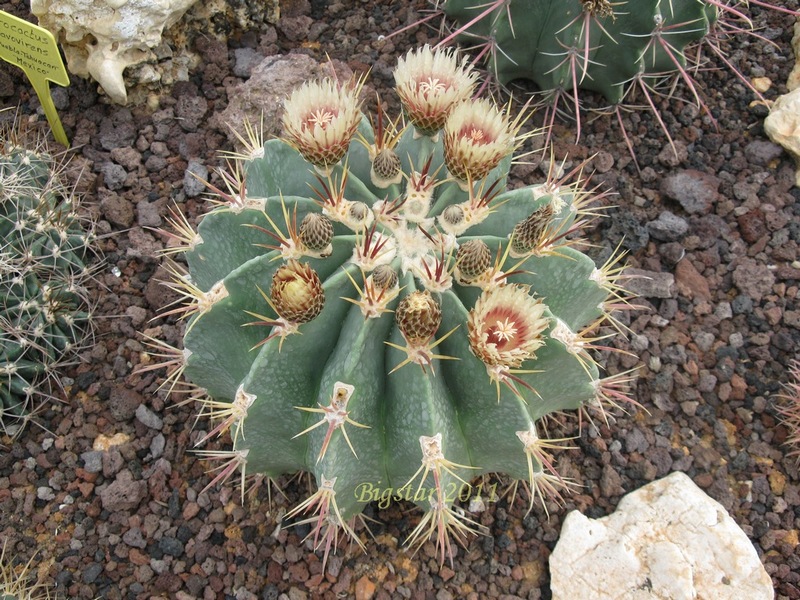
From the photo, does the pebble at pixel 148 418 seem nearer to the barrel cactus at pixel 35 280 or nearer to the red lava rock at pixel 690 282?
the barrel cactus at pixel 35 280

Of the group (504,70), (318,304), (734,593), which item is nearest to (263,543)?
(318,304)

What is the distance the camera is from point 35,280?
2.18m

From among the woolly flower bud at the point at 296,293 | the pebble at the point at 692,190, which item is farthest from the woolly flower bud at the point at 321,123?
the pebble at the point at 692,190

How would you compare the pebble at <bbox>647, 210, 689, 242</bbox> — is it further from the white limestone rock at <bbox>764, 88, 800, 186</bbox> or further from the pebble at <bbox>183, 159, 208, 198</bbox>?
the pebble at <bbox>183, 159, 208, 198</bbox>

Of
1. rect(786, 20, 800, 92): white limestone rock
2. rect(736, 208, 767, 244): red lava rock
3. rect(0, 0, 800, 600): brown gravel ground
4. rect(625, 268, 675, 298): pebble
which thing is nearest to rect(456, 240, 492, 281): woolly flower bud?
rect(0, 0, 800, 600): brown gravel ground

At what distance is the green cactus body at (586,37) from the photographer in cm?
245

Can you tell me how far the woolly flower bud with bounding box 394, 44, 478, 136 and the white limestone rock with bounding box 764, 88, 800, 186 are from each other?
5.73 feet

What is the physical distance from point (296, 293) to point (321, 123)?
16.5 inches

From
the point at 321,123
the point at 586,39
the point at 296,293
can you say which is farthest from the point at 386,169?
the point at 586,39

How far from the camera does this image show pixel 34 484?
87.6 inches

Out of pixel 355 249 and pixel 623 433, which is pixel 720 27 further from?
pixel 355 249

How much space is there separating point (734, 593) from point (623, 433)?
55 centimetres

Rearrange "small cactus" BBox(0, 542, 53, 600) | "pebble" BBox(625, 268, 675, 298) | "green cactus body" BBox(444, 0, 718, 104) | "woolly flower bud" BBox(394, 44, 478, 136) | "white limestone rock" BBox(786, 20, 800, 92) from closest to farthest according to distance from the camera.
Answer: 1. "woolly flower bud" BBox(394, 44, 478, 136)
2. "small cactus" BBox(0, 542, 53, 600)
3. "green cactus body" BBox(444, 0, 718, 104)
4. "pebble" BBox(625, 268, 675, 298)
5. "white limestone rock" BBox(786, 20, 800, 92)

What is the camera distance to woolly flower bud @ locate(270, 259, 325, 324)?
1.41m
